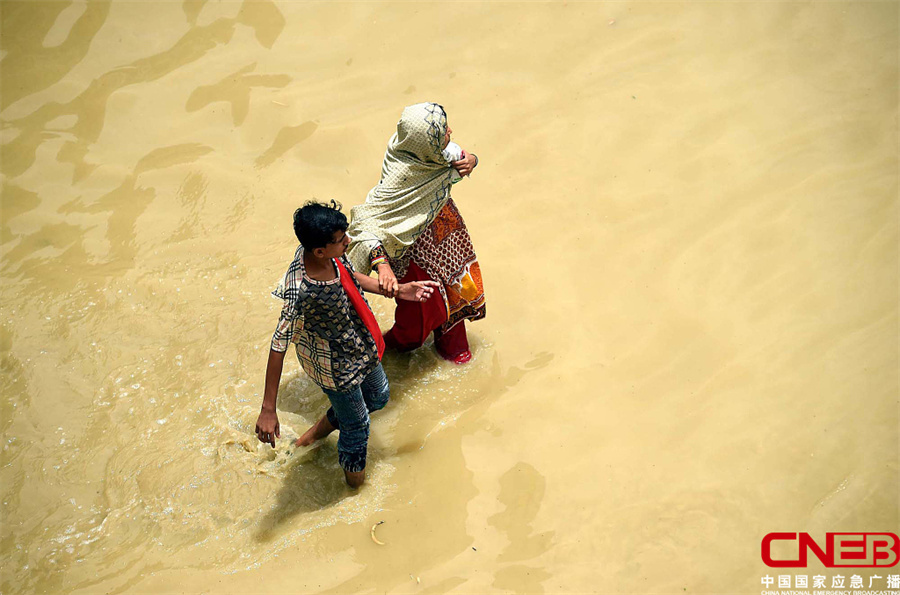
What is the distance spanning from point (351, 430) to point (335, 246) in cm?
89

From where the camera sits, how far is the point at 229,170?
4.97m

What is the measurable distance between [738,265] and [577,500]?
186cm

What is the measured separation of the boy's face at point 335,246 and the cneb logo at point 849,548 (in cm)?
217

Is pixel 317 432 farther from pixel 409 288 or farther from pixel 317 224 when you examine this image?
pixel 317 224

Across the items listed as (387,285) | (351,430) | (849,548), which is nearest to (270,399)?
(351,430)

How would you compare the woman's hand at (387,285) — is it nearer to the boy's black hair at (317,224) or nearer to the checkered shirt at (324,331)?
the checkered shirt at (324,331)

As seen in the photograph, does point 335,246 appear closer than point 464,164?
Yes

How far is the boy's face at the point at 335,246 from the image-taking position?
8.44 ft

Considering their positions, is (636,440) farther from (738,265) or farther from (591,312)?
(738,265)

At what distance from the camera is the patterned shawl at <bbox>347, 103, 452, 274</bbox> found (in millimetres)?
3193

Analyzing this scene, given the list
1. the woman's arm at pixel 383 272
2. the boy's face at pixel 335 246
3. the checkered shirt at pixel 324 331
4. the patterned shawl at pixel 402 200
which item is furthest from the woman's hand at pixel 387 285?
the boy's face at pixel 335 246

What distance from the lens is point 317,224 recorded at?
8.25 ft

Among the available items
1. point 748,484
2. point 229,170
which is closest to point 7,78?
point 229,170

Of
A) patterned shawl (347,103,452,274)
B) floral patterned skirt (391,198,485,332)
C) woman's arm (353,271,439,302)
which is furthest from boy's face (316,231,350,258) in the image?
floral patterned skirt (391,198,485,332)
